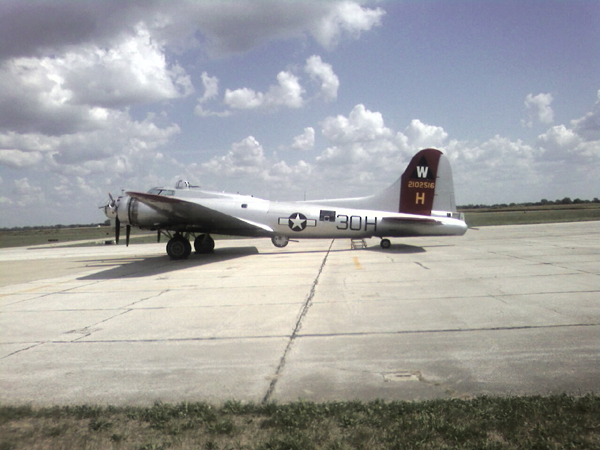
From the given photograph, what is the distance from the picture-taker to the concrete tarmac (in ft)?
15.1

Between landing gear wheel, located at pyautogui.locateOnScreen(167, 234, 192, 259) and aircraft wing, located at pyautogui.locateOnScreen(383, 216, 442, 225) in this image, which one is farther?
landing gear wheel, located at pyautogui.locateOnScreen(167, 234, 192, 259)

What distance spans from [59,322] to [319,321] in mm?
5238

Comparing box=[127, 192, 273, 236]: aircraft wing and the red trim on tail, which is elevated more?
the red trim on tail

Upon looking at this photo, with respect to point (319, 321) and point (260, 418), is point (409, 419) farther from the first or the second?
point (319, 321)

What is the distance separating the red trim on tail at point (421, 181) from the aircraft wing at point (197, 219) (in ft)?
23.0

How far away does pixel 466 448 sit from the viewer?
3.20m

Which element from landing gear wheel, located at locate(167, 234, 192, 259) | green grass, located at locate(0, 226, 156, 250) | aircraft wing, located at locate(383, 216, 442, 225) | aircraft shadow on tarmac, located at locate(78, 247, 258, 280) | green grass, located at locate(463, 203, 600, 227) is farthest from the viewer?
green grass, located at locate(0, 226, 156, 250)

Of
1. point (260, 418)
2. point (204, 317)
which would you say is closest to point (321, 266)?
point (204, 317)

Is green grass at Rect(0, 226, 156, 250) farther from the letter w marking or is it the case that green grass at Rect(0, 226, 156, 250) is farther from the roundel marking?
the letter w marking

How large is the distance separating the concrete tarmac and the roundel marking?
22.6 feet

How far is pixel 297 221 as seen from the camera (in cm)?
1956

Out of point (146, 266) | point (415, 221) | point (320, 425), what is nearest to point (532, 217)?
point (415, 221)

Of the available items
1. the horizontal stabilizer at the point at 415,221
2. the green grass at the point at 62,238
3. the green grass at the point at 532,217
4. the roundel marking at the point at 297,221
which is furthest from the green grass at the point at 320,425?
the green grass at the point at 532,217

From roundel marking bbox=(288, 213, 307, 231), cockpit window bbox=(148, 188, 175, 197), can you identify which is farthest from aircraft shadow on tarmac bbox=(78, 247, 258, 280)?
cockpit window bbox=(148, 188, 175, 197)
